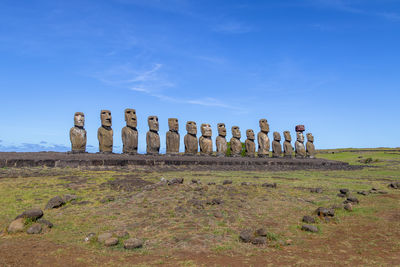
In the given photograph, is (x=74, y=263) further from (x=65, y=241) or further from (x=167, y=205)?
(x=167, y=205)

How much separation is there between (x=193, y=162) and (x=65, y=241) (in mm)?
14915

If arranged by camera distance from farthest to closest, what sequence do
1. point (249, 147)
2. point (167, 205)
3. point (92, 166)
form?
point (249, 147) < point (92, 166) < point (167, 205)

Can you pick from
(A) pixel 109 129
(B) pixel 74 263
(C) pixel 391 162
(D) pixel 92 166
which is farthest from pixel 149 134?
(C) pixel 391 162

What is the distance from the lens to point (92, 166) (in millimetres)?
16625

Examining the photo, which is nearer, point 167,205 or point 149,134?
point 167,205

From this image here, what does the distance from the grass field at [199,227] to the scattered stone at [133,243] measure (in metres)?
0.10

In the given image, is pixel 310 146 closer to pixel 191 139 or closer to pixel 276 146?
pixel 276 146

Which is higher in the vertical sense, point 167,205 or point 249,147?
point 249,147

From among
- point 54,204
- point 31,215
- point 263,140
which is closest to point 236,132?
point 263,140

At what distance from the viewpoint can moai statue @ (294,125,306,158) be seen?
33463mm

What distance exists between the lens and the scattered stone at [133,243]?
18.6ft

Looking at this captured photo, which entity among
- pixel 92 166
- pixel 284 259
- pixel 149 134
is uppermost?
pixel 149 134

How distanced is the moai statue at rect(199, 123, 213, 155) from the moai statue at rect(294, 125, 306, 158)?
11.5 meters

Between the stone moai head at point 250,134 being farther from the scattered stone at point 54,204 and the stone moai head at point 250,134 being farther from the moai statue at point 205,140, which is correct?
the scattered stone at point 54,204
